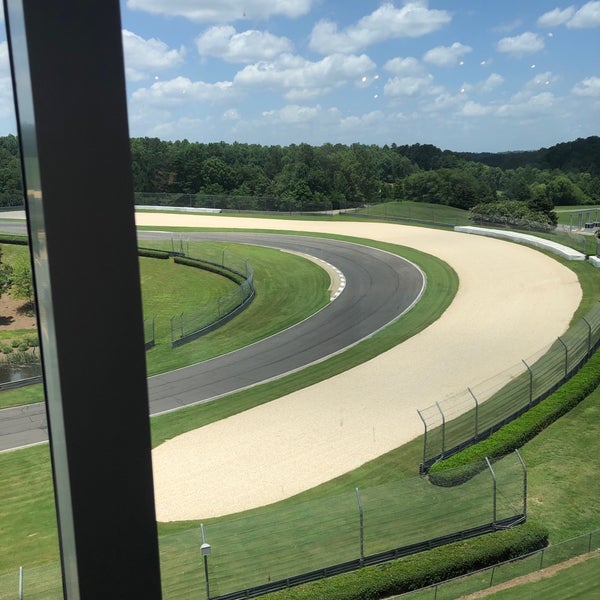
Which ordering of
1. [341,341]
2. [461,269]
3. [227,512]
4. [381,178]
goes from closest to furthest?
[227,512]
[341,341]
[461,269]
[381,178]

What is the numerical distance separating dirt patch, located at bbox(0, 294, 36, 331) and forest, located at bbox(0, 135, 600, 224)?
931 cm

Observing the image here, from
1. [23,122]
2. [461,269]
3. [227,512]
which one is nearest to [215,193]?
[461,269]

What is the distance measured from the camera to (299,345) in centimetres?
2128

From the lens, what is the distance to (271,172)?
2400 inches

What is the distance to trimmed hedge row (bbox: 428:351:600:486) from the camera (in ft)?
35.8

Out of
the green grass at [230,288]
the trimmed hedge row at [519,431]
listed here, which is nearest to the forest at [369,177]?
the green grass at [230,288]

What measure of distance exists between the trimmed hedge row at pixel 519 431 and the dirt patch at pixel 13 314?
1850cm

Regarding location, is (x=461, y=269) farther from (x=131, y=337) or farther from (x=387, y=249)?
(x=131, y=337)

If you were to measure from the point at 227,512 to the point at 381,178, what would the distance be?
68296 mm

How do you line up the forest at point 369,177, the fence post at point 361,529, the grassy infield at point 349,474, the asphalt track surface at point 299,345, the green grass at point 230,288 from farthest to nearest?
the forest at point 369,177, the green grass at point 230,288, the asphalt track surface at point 299,345, the grassy infield at point 349,474, the fence post at point 361,529

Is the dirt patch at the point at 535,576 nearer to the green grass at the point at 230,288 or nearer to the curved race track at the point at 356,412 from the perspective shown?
the curved race track at the point at 356,412

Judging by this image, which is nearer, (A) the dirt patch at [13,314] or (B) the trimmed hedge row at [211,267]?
(A) the dirt patch at [13,314]

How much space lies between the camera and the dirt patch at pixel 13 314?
86.7 feet

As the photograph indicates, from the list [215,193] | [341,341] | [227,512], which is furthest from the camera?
[215,193]
